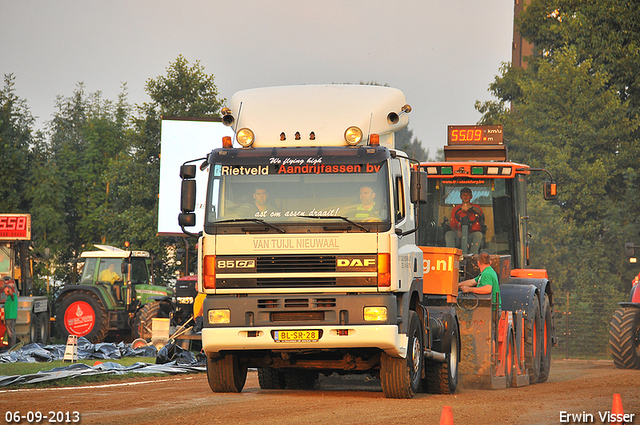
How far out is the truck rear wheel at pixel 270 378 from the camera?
1405 cm

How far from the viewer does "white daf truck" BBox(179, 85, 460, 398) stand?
11.2 metres

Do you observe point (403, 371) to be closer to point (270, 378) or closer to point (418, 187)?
point (418, 187)

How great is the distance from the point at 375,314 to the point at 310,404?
4.35 ft

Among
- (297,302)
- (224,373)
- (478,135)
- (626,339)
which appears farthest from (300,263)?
(626,339)

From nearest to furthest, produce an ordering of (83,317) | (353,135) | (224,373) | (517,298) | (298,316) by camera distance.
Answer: (298,316) → (353,135) → (224,373) → (517,298) → (83,317)

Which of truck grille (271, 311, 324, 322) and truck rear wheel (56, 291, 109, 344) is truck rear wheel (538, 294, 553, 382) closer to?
truck grille (271, 311, 324, 322)

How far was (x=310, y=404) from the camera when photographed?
37.0 feet

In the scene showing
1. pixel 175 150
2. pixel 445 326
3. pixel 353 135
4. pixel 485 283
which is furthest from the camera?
pixel 175 150

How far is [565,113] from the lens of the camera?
137ft

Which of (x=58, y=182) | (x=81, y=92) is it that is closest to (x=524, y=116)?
(x=58, y=182)

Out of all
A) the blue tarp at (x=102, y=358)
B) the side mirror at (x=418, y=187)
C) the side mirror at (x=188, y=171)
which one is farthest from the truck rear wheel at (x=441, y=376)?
the blue tarp at (x=102, y=358)

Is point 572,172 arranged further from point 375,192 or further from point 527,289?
point 375,192

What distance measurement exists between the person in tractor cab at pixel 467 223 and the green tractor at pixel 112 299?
38.7 feet

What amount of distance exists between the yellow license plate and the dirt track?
76 centimetres
